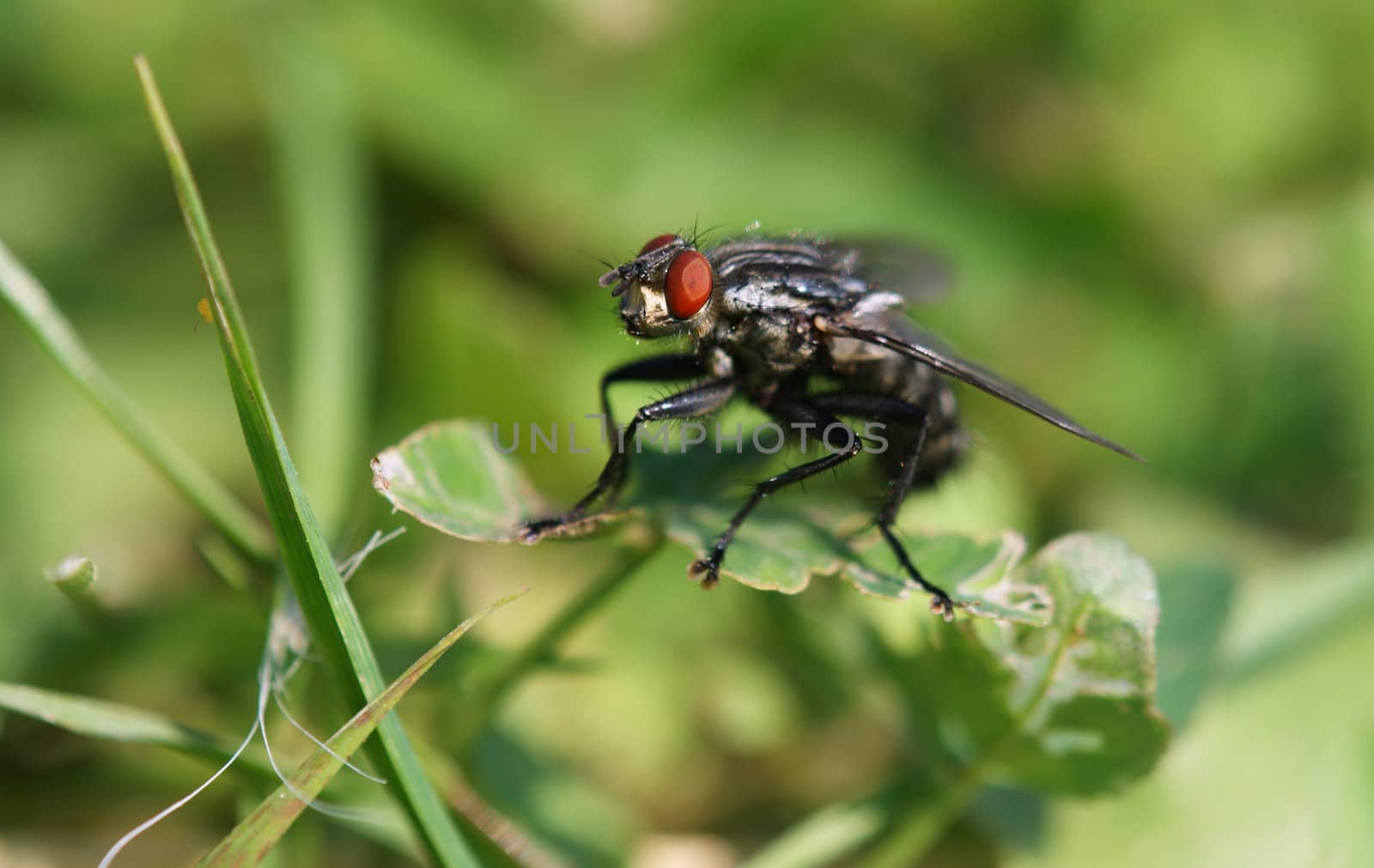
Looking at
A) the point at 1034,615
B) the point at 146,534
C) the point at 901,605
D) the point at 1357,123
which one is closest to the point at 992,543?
the point at 1034,615

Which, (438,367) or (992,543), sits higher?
(438,367)

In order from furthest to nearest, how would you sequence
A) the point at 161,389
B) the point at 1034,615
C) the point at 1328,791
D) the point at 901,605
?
the point at 161,389 < the point at 901,605 < the point at 1328,791 < the point at 1034,615

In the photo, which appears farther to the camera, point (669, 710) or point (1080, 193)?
point (1080, 193)

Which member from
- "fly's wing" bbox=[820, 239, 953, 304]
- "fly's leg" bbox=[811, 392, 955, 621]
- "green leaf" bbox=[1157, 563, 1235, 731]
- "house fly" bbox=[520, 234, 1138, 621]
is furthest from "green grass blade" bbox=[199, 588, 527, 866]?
"fly's wing" bbox=[820, 239, 953, 304]

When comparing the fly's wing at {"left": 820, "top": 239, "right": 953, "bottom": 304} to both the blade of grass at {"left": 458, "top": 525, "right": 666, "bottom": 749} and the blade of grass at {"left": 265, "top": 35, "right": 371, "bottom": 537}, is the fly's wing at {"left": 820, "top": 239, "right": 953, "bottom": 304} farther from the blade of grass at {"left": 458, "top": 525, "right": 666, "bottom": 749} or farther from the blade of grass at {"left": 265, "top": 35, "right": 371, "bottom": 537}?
the blade of grass at {"left": 265, "top": 35, "right": 371, "bottom": 537}

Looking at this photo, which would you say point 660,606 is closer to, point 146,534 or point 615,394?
point 615,394

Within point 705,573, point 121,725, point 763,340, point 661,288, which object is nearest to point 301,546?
point 121,725

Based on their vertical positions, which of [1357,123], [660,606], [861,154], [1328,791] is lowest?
[1328,791]
